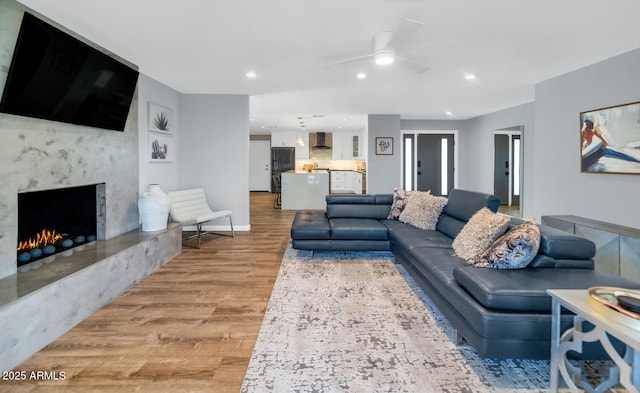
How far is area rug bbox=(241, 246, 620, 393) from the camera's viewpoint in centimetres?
172

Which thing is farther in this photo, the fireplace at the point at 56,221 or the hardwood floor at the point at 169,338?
the fireplace at the point at 56,221

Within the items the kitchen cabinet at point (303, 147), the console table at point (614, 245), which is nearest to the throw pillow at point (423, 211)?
the console table at point (614, 245)

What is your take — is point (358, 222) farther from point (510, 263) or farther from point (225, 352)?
point (225, 352)

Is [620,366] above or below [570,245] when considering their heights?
below

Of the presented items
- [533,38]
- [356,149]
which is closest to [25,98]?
[533,38]

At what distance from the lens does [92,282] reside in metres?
2.56

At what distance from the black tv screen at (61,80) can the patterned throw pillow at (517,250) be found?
11.6 feet

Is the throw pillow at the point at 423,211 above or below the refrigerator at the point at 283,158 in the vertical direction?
below

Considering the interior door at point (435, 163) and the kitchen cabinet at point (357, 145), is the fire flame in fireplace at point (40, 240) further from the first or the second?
the kitchen cabinet at point (357, 145)

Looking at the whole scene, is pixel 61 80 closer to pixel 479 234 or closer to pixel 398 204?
pixel 479 234

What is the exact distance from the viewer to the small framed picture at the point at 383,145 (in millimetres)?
7688

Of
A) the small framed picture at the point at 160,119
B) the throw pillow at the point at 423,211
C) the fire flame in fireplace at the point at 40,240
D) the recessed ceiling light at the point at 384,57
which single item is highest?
the recessed ceiling light at the point at 384,57

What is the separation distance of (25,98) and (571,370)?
151 inches

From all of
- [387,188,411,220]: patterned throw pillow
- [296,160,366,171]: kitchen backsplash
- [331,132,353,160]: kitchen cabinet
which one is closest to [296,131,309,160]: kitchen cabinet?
[296,160,366,171]: kitchen backsplash
